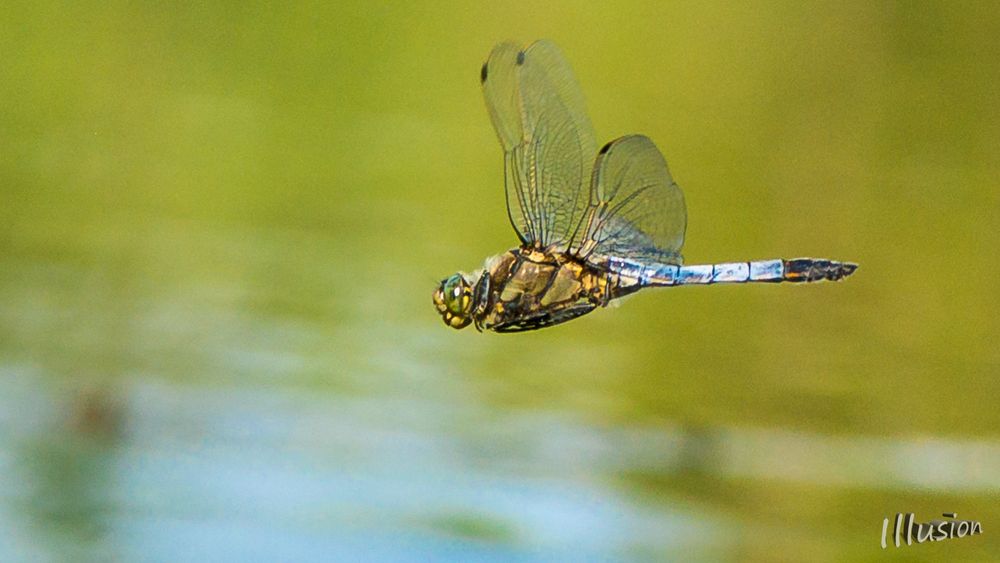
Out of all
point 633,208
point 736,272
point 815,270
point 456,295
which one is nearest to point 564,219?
point 633,208

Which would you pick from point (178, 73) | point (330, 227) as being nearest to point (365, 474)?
point (330, 227)

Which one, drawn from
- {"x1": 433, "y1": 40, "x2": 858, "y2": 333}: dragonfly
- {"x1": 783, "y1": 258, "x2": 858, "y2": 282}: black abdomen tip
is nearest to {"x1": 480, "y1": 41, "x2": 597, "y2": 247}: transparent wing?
{"x1": 433, "y1": 40, "x2": 858, "y2": 333}: dragonfly

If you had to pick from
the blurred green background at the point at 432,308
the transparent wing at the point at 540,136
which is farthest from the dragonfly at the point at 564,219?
the blurred green background at the point at 432,308

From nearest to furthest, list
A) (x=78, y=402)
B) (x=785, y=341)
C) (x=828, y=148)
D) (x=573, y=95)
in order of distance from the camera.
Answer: (x=573, y=95) → (x=78, y=402) → (x=785, y=341) → (x=828, y=148)

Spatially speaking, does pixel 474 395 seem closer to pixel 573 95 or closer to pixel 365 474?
pixel 365 474

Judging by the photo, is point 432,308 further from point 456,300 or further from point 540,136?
point 540,136

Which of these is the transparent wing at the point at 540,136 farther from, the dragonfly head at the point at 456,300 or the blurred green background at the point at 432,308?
the blurred green background at the point at 432,308

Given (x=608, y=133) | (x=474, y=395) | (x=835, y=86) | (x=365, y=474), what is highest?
(x=835, y=86)

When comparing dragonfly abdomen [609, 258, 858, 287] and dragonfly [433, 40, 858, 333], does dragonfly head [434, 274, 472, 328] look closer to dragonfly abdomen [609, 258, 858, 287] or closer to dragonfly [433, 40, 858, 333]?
dragonfly [433, 40, 858, 333]
